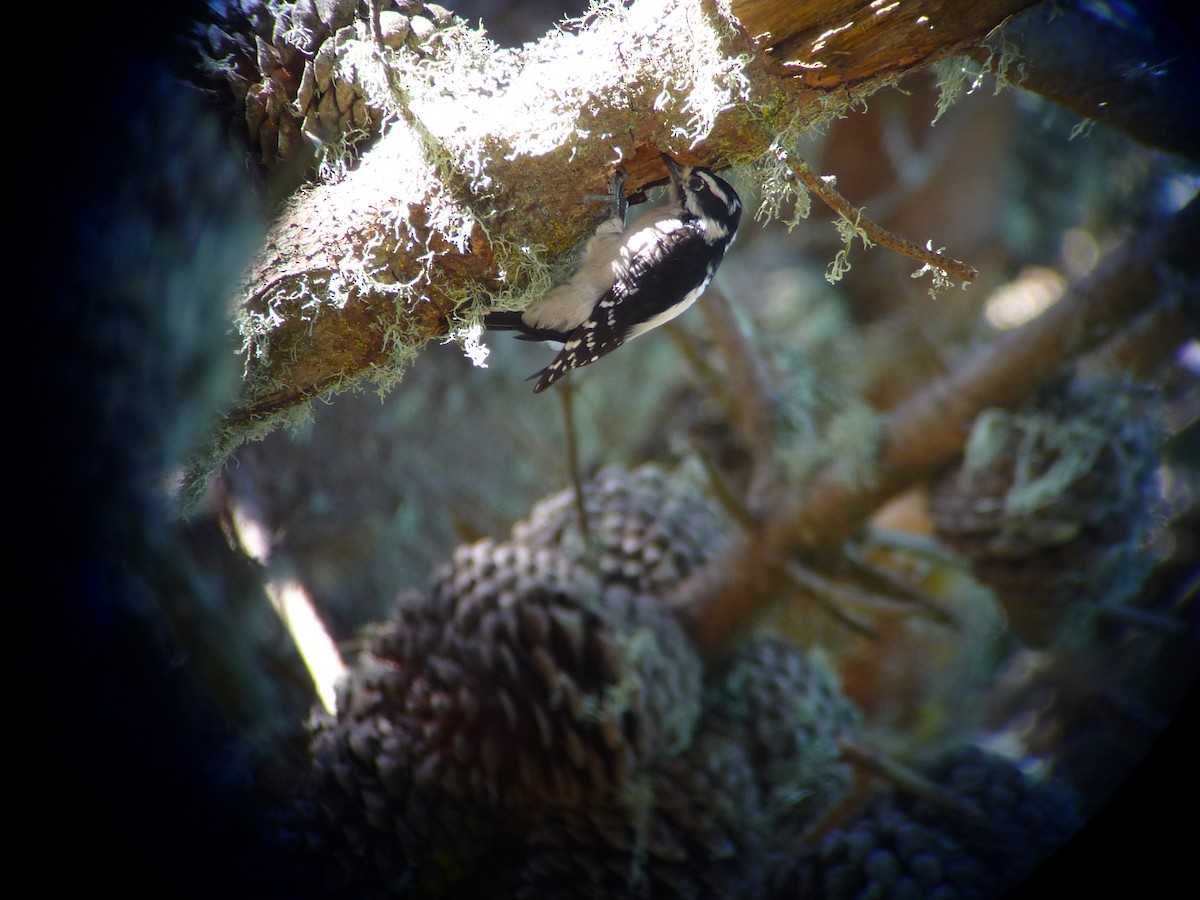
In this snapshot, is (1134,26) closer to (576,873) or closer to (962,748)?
(962,748)

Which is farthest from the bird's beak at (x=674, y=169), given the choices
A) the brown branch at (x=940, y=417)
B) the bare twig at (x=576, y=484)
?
the brown branch at (x=940, y=417)

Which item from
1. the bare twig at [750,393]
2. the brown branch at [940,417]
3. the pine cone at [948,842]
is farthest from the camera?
the bare twig at [750,393]

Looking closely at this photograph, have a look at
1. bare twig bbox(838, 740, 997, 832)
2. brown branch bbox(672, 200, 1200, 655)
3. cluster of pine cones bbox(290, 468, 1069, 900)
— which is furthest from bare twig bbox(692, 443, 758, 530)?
bare twig bbox(838, 740, 997, 832)

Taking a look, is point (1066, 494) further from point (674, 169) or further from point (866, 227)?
point (674, 169)

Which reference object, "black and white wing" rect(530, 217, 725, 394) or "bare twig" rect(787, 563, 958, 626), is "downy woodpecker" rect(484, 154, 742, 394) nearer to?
"black and white wing" rect(530, 217, 725, 394)

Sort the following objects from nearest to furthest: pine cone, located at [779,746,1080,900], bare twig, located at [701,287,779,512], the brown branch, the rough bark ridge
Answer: the rough bark ridge
pine cone, located at [779,746,1080,900]
the brown branch
bare twig, located at [701,287,779,512]

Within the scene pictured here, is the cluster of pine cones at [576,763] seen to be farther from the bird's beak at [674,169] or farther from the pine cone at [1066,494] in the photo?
the bird's beak at [674,169]

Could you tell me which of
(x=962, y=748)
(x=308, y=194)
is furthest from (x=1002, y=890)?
(x=308, y=194)
